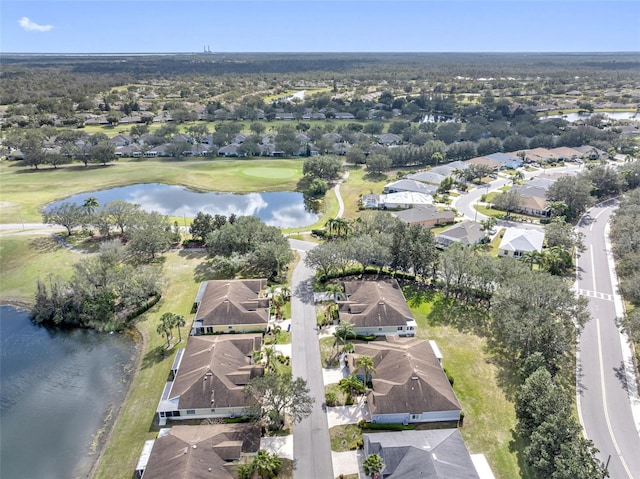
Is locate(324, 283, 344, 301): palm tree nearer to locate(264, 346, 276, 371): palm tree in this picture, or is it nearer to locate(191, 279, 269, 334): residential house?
locate(191, 279, 269, 334): residential house

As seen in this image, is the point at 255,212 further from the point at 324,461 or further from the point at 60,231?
the point at 324,461

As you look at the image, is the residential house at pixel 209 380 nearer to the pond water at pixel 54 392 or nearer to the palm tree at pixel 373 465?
the pond water at pixel 54 392

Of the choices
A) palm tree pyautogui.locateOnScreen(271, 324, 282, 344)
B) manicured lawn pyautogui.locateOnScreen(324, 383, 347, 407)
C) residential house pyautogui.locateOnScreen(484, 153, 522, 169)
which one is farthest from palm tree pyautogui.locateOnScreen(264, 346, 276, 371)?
residential house pyautogui.locateOnScreen(484, 153, 522, 169)

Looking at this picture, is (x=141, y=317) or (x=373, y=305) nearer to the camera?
(x=373, y=305)

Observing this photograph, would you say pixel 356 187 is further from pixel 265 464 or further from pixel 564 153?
pixel 265 464

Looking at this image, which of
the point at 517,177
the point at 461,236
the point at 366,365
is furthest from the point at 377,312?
the point at 517,177

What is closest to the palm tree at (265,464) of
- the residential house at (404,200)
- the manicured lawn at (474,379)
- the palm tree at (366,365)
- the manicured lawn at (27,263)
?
the palm tree at (366,365)

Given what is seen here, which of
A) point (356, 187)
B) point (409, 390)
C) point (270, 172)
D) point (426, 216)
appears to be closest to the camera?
point (409, 390)
